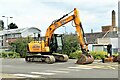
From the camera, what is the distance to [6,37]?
3607 inches

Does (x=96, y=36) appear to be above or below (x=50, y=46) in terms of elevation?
above

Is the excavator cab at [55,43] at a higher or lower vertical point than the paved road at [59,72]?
higher

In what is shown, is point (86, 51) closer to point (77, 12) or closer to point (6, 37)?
point (77, 12)

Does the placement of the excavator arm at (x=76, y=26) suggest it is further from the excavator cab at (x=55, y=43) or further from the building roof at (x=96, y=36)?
the building roof at (x=96, y=36)

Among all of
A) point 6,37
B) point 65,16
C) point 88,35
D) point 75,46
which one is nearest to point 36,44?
point 65,16

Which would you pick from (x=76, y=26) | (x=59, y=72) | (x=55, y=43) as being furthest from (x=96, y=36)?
(x=59, y=72)

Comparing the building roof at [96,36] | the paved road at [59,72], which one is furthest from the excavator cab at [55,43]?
the building roof at [96,36]

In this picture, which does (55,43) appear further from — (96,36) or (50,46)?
(96,36)

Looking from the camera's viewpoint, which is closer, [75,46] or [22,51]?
[75,46]

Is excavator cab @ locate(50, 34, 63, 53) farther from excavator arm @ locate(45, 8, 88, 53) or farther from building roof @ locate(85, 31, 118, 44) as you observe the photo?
building roof @ locate(85, 31, 118, 44)

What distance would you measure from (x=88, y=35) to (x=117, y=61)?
44766 millimetres

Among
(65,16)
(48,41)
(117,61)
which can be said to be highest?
(65,16)

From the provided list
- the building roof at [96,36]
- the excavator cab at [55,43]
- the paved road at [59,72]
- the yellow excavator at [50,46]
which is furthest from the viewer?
the building roof at [96,36]

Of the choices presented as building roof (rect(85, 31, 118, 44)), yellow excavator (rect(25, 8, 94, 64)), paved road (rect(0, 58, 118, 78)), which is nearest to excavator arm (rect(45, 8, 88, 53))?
yellow excavator (rect(25, 8, 94, 64))
